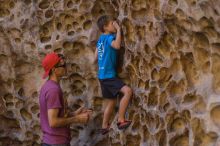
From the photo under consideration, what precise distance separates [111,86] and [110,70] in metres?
0.13

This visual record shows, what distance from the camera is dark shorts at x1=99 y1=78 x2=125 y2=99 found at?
172 inches

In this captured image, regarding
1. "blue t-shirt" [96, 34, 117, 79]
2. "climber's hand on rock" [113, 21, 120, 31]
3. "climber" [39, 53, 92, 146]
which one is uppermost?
"climber's hand on rock" [113, 21, 120, 31]

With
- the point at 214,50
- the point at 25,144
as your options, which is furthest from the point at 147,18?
the point at 25,144

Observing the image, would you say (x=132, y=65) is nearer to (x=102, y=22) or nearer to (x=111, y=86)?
(x=111, y=86)

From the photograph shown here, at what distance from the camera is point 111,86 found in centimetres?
441

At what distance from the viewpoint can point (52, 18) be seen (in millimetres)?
4879

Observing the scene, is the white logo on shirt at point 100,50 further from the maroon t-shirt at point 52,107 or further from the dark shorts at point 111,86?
the maroon t-shirt at point 52,107

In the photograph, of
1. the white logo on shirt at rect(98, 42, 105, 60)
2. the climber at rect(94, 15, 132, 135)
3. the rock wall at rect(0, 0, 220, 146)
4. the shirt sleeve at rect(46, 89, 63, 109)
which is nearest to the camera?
the rock wall at rect(0, 0, 220, 146)

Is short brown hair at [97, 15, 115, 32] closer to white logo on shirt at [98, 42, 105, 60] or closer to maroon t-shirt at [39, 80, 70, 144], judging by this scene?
white logo on shirt at [98, 42, 105, 60]

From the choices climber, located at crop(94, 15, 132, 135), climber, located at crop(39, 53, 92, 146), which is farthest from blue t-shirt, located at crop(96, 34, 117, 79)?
climber, located at crop(39, 53, 92, 146)

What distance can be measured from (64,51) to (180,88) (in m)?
1.43

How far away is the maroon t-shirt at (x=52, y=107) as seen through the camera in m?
3.85

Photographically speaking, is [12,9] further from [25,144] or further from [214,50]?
[214,50]

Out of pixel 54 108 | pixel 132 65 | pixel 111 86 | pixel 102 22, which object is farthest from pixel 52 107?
pixel 102 22
